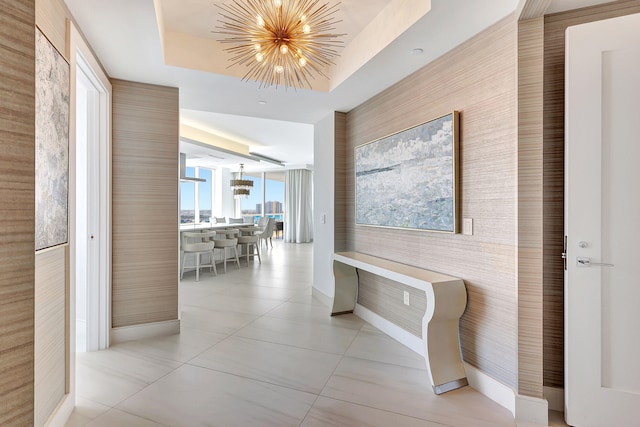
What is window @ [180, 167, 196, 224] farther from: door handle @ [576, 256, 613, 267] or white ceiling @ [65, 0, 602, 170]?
door handle @ [576, 256, 613, 267]

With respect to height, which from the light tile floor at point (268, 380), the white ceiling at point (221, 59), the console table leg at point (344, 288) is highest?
the white ceiling at point (221, 59)

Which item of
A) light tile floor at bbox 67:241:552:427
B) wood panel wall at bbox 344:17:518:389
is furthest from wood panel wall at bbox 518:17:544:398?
light tile floor at bbox 67:241:552:427

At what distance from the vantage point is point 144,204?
10.5 feet

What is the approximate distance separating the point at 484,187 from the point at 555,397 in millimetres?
1376

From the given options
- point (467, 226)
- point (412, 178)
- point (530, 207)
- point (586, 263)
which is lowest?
point (586, 263)

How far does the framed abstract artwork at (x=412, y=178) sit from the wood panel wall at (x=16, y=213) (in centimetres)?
247

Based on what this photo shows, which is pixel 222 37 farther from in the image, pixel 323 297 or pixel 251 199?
pixel 251 199

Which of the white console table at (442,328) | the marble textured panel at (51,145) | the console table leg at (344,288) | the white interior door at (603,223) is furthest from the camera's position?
the console table leg at (344,288)

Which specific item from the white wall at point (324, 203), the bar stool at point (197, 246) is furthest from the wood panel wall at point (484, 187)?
the bar stool at point (197, 246)

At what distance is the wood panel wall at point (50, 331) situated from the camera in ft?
5.39

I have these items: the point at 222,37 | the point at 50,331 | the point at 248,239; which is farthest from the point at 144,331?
the point at 248,239

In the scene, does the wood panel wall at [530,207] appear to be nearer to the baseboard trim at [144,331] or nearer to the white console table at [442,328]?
the white console table at [442,328]

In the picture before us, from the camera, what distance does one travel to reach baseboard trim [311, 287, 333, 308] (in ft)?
13.8

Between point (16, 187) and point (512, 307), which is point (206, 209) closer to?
point (512, 307)
